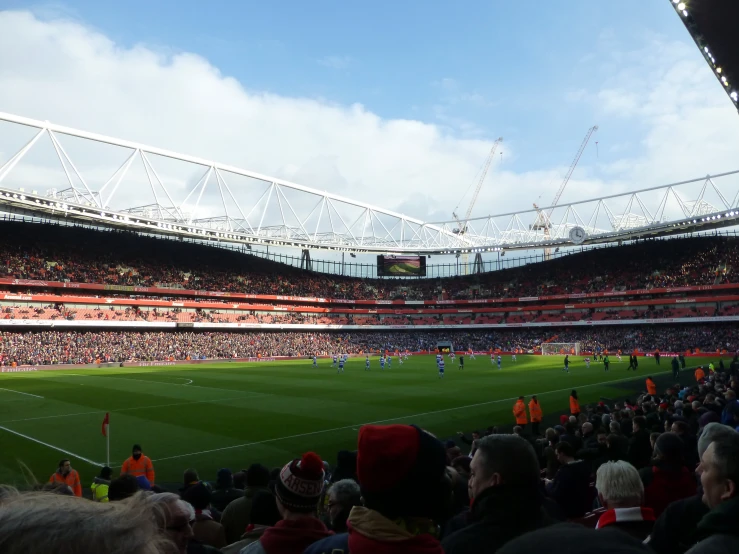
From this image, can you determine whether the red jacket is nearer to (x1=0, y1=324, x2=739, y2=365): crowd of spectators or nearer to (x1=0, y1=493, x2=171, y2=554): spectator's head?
(x1=0, y1=493, x2=171, y2=554): spectator's head

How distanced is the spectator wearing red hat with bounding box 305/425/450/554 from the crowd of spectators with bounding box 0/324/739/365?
56.7m

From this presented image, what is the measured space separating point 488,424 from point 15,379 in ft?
118

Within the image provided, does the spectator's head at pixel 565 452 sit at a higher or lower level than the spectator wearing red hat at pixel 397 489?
lower

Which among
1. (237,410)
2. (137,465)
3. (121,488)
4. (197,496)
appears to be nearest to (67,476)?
(137,465)

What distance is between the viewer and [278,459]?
1474 cm

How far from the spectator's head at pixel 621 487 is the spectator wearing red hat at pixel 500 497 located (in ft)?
3.88

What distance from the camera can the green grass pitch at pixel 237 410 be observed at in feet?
51.6

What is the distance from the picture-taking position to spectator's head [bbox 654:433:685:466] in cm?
502

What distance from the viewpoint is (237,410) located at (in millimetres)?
23125

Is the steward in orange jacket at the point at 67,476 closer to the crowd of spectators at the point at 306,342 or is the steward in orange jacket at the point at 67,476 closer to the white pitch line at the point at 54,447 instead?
the white pitch line at the point at 54,447

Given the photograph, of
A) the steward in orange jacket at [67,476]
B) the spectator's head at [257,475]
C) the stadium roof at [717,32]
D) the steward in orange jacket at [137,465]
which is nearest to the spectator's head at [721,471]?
the spectator's head at [257,475]

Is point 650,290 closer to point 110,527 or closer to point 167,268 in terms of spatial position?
point 167,268

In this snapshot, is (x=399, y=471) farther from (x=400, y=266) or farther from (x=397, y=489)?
(x=400, y=266)

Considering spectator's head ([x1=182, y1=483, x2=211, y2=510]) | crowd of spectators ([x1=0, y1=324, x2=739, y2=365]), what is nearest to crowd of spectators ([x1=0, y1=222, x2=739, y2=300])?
crowd of spectators ([x1=0, y1=324, x2=739, y2=365])
